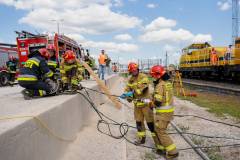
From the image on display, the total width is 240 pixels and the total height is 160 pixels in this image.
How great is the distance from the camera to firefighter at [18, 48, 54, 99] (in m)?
7.04

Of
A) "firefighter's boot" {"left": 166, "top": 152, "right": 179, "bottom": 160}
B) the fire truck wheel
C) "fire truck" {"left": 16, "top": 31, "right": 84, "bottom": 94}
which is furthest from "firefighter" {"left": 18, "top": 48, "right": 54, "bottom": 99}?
the fire truck wheel

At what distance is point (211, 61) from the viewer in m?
26.5

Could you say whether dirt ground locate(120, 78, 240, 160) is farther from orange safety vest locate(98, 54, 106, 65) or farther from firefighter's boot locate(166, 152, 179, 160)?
orange safety vest locate(98, 54, 106, 65)

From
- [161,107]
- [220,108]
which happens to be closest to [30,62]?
[161,107]

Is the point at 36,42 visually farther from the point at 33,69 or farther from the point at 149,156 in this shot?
the point at 149,156

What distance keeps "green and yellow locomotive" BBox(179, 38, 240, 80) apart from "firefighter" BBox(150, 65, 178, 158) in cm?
1776

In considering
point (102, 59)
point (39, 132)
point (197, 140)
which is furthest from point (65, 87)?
point (102, 59)

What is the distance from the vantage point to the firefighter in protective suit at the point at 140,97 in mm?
6203

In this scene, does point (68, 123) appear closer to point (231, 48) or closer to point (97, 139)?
point (97, 139)

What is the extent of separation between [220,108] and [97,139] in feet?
20.1

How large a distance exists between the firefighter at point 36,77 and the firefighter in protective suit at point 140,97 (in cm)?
210

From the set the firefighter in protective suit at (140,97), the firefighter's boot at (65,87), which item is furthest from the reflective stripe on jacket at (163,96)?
the firefighter's boot at (65,87)

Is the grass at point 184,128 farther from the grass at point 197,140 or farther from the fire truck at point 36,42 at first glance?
the fire truck at point 36,42

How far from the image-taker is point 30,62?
707 cm
